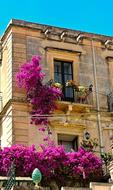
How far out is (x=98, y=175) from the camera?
1802 cm

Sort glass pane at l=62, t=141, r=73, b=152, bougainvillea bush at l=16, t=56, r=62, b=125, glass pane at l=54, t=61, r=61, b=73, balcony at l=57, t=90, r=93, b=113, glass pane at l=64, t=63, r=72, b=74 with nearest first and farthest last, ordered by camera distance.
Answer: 1. bougainvillea bush at l=16, t=56, r=62, b=125
2. balcony at l=57, t=90, r=93, b=113
3. glass pane at l=62, t=141, r=73, b=152
4. glass pane at l=54, t=61, r=61, b=73
5. glass pane at l=64, t=63, r=72, b=74

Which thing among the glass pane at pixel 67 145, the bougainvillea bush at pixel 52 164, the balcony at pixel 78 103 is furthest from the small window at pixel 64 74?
the bougainvillea bush at pixel 52 164

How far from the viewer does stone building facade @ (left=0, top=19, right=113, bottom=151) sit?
20.5 meters

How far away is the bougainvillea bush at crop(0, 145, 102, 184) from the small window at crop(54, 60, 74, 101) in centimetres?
431

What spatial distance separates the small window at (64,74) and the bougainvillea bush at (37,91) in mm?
960

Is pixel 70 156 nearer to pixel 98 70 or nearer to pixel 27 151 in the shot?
pixel 27 151

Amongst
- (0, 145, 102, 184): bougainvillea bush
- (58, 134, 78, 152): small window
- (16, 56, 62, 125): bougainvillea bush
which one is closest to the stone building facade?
(58, 134, 78, 152): small window

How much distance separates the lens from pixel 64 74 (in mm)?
22562

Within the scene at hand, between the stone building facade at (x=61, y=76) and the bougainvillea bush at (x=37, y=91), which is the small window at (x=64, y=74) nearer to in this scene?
the stone building facade at (x=61, y=76)

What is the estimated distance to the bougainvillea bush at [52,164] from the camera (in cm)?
1692

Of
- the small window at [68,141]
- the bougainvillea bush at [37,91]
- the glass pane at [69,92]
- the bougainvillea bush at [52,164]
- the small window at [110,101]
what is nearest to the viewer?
the bougainvillea bush at [52,164]

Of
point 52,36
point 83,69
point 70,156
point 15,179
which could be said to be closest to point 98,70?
point 83,69

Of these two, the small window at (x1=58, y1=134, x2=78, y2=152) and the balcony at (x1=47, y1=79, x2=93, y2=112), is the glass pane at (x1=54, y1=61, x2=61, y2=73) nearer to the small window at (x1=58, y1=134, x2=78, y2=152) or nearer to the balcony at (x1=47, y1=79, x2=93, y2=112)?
the balcony at (x1=47, y1=79, x2=93, y2=112)

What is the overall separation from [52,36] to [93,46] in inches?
88.3
